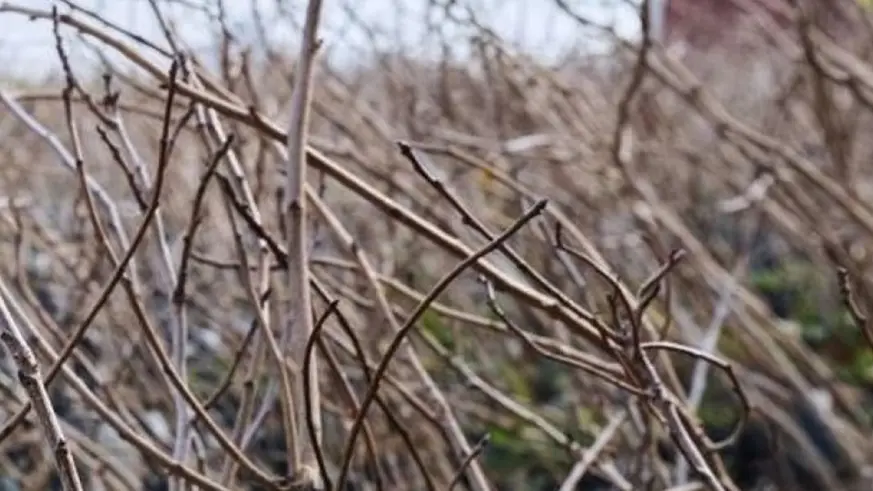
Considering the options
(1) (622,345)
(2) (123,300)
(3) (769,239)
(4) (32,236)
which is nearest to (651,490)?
(1) (622,345)

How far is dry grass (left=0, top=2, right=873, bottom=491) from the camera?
180cm

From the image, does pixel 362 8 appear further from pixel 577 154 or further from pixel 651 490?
pixel 651 490

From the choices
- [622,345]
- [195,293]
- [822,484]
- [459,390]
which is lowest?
[822,484]

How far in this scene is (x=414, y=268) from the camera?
13.7 feet

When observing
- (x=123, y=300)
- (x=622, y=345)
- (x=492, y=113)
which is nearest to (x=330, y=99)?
(x=492, y=113)

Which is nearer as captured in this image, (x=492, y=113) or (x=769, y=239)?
(x=492, y=113)

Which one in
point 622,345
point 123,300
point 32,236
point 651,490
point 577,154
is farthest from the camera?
point 577,154

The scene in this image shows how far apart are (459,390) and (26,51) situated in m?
1.82

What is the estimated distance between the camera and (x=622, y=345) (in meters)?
1.79

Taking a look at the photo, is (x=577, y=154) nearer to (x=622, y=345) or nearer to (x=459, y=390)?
(x=459, y=390)

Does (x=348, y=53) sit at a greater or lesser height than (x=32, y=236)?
greater

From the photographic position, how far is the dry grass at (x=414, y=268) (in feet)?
5.92

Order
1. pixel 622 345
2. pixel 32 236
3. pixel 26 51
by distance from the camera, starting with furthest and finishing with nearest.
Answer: pixel 26 51 → pixel 32 236 → pixel 622 345

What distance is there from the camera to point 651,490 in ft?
8.18
